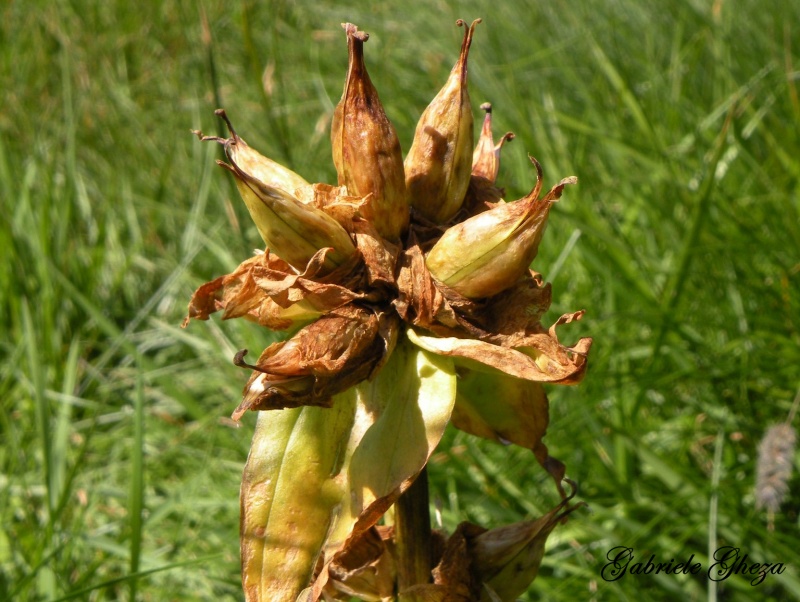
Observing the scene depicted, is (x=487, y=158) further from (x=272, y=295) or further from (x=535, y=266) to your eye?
(x=535, y=266)

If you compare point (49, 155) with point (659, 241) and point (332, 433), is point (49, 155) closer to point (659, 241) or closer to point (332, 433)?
point (659, 241)

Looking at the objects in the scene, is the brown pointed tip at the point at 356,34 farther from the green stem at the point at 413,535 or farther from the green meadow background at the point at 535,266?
the green meadow background at the point at 535,266

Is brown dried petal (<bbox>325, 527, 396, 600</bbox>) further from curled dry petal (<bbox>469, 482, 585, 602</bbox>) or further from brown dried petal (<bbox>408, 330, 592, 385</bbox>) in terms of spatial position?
brown dried petal (<bbox>408, 330, 592, 385</bbox>)

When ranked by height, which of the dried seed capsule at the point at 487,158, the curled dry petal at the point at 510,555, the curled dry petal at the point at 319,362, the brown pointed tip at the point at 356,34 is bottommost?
the curled dry petal at the point at 510,555

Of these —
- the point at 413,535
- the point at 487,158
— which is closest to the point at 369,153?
the point at 487,158

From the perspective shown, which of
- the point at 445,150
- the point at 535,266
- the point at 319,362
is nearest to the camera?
the point at 319,362
